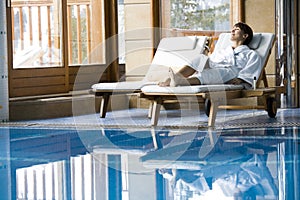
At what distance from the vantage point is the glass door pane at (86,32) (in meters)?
7.71

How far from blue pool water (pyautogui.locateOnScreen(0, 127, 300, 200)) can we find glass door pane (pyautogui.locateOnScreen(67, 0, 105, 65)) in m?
2.15

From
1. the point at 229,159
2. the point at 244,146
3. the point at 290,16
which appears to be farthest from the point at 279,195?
the point at 290,16

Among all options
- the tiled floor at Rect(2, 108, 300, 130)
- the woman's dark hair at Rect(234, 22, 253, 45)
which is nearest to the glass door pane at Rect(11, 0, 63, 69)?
the tiled floor at Rect(2, 108, 300, 130)

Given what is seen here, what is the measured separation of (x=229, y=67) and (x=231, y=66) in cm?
3

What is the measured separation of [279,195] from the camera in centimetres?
297

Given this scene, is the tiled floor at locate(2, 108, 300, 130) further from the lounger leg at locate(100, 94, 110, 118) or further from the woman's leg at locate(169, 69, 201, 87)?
the woman's leg at locate(169, 69, 201, 87)

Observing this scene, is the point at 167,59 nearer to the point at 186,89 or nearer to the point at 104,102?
the point at 104,102

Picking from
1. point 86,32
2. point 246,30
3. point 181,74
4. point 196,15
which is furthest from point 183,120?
point 86,32

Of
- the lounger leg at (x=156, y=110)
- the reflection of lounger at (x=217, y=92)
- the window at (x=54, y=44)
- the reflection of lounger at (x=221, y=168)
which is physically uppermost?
the window at (x=54, y=44)

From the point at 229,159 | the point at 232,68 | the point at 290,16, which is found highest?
the point at 290,16

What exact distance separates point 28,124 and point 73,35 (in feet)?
5.87

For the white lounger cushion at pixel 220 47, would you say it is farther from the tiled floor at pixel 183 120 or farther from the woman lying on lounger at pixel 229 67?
the tiled floor at pixel 183 120

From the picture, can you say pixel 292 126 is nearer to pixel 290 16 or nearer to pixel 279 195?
pixel 290 16

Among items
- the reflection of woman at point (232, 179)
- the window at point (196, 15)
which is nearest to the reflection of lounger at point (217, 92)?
the window at point (196, 15)
